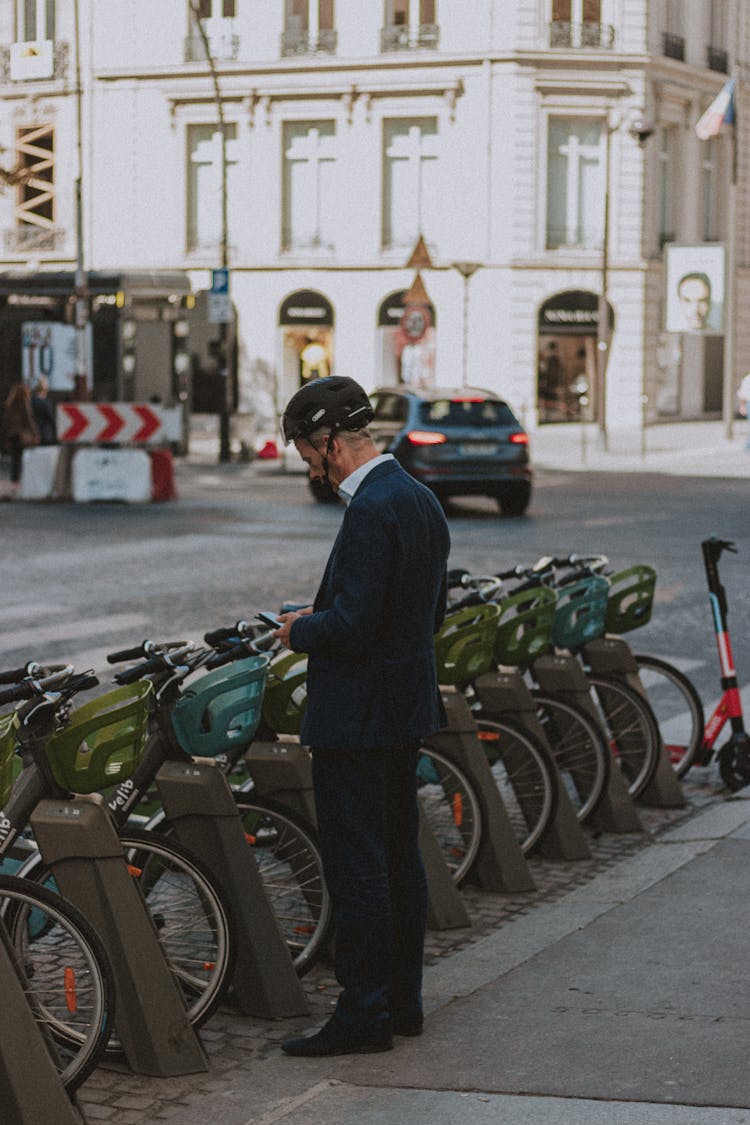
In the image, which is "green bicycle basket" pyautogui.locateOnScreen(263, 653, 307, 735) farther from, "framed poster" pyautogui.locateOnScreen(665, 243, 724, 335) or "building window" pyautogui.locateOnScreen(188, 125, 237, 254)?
"building window" pyautogui.locateOnScreen(188, 125, 237, 254)

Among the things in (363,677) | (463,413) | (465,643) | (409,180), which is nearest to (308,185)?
(409,180)

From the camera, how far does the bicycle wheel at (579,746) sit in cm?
749

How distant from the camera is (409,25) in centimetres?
4859

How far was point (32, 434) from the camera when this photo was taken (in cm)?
2762

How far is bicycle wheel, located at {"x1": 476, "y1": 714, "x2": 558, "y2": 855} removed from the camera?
703 centimetres

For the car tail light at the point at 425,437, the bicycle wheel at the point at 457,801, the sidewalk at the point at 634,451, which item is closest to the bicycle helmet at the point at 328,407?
the bicycle wheel at the point at 457,801

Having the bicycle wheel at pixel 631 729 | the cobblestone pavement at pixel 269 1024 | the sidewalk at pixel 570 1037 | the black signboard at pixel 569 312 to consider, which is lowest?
the cobblestone pavement at pixel 269 1024

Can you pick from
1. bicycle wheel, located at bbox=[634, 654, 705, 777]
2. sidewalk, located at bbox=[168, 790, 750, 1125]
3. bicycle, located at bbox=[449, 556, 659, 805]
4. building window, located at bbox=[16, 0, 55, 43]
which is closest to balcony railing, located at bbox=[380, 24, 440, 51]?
building window, located at bbox=[16, 0, 55, 43]

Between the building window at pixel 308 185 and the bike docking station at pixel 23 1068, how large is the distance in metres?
45.8

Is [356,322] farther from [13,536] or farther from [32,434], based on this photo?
[13,536]

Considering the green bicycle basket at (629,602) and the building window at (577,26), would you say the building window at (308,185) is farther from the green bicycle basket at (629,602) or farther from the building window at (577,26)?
the green bicycle basket at (629,602)

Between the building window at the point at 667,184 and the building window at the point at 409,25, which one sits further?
the building window at the point at 667,184

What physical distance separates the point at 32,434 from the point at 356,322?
72.8ft

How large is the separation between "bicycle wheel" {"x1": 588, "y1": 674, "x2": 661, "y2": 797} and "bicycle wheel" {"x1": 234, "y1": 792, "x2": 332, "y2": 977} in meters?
2.52
